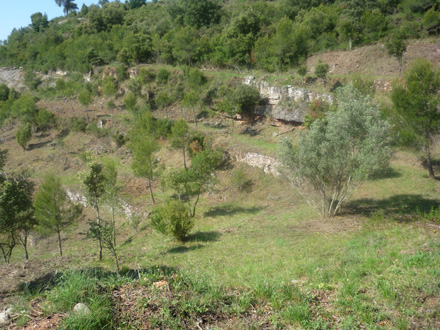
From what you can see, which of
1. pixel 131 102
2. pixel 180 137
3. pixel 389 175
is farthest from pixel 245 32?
pixel 389 175

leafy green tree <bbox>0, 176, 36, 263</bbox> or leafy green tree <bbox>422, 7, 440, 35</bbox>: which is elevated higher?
leafy green tree <bbox>422, 7, 440, 35</bbox>

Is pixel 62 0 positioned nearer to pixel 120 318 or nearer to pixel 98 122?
pixel 98 122

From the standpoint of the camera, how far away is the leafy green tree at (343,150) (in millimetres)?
12984

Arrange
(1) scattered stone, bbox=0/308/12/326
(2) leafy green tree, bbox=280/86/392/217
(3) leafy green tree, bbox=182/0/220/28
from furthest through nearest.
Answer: (3) leafy green tree, bbox=182/0/220/28 < (2) leafy green tree, bbox=280/86/392/217 < (1) scattered stone, bbox=0/308/12/326

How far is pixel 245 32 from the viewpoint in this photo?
44375mm

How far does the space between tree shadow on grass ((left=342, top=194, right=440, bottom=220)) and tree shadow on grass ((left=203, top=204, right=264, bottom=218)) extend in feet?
23.2

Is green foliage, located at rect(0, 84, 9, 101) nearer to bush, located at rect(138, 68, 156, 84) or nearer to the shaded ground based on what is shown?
bush, located at rect(138, 68, 156, 84)

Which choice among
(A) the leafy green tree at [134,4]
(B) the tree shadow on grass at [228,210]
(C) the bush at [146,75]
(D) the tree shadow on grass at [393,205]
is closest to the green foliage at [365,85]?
(D) the tree shadow on grass at [393,205]

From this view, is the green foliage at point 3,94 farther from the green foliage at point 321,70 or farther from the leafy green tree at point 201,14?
the green foliage at point 321,70

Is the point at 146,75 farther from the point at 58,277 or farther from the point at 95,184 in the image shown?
the point at 58,277

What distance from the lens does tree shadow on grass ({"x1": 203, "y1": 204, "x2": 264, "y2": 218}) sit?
2178 cm

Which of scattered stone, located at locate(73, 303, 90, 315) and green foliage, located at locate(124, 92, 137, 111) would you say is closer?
scattered stone, located at locate(73, 303, 90, 315)

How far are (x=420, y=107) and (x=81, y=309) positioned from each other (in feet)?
67.5

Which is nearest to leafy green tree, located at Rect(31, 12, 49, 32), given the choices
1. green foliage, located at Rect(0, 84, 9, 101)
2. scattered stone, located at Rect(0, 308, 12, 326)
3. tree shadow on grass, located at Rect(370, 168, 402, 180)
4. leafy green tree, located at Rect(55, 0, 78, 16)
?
leafy green tree, located at Rect(55, 0, 78, 16)
